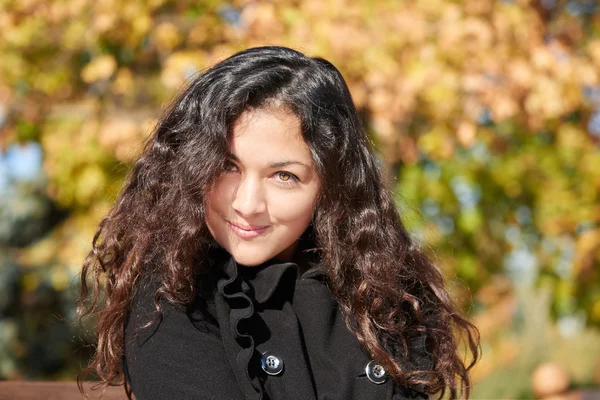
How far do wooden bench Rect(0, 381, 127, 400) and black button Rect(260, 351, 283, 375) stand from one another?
474 millimetres

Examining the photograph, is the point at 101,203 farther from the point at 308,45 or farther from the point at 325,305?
the point at 325,305

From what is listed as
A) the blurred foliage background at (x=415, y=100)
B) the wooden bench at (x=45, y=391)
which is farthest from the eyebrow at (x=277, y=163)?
the blurred foliage background at (x=415, y=100)

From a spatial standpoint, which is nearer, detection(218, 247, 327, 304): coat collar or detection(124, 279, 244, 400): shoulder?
detection(124, 279, 244, 400): shoulder

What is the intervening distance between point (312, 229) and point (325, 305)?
23 cm

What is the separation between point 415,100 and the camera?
13.2 feet

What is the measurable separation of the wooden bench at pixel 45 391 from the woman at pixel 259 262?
0.20m

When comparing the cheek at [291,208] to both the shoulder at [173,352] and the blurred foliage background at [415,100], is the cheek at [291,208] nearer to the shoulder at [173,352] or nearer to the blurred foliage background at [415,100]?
the shoulder at [173,352]

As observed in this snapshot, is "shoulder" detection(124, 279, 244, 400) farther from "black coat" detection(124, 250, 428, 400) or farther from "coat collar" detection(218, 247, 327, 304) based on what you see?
"coat collar" detection(218, 247, 327, 304)

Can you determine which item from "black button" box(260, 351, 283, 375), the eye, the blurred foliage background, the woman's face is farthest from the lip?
the blurred foliage background

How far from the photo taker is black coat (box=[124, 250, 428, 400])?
172 cm

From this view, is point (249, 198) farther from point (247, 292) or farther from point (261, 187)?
point (247, 292)

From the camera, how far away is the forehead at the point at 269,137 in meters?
1.79

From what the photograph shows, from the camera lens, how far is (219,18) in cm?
429

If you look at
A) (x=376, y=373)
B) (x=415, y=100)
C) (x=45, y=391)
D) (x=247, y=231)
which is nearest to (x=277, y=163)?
(x=247, y=231)
